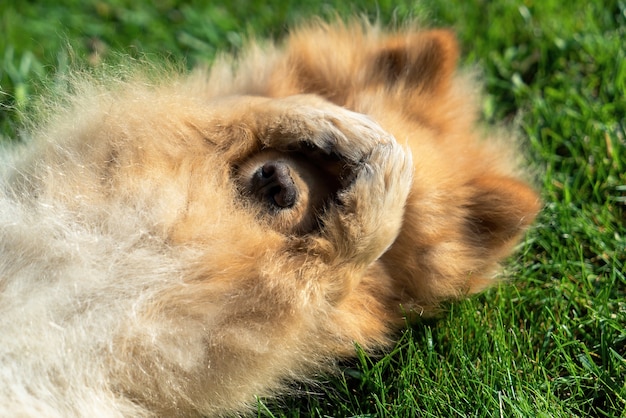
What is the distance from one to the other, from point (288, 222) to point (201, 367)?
590 mm

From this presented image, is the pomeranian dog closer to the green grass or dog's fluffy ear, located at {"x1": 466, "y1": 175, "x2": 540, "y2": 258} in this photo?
dog's fluffy ear, located at {"x1": 466, "y1": 175, "x2": 540, "y2": 258}

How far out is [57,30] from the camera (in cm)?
420

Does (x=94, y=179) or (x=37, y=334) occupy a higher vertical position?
(x=94, y=179)

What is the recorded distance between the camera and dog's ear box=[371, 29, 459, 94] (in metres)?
2.97

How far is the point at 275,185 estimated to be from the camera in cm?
247

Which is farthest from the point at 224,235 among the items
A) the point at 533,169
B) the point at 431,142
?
the point at 533,169

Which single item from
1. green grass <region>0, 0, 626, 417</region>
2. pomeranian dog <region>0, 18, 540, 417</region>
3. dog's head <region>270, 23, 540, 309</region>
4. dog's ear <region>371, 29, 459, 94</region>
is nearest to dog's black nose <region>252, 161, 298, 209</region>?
pomeranian dog <region>0, 18, 540, 417</region>

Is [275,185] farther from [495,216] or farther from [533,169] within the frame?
[533,169]

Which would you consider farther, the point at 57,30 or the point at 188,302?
the point at 57,30

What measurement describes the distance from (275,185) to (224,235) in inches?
10.1

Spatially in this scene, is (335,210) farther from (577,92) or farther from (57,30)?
(57,30)

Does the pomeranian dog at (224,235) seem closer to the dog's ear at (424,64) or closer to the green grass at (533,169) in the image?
the dog's ear at (424,64)

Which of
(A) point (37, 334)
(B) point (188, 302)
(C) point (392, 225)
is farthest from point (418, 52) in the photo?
(A) point (37, 334)

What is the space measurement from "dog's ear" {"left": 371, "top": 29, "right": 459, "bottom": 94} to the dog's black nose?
80 cm
